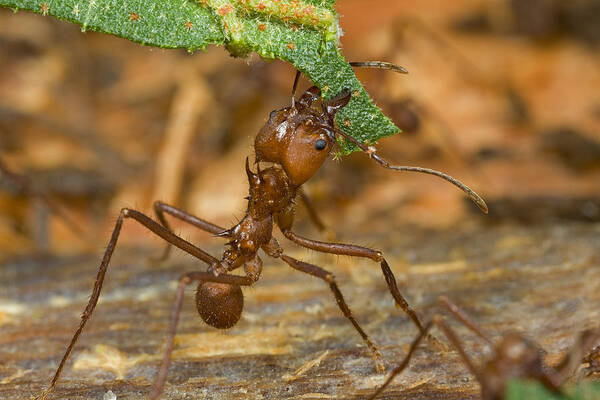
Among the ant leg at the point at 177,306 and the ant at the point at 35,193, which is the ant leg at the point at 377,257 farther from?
the ant at the point at 35,193

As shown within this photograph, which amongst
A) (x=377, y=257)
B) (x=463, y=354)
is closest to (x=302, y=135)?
(x=377, y=257)

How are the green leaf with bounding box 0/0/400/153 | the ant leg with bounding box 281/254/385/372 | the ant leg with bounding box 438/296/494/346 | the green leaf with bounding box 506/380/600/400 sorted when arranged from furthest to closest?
1. the ant leg with bounding box 281/254/385/372
2. the green leaf with bounding box 0/0/400/153
3. the ant leg with bounding box 438/296/494/346
4. the green leaf with bounding box 506/380/600/400

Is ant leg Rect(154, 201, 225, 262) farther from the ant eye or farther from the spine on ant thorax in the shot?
the ant eye

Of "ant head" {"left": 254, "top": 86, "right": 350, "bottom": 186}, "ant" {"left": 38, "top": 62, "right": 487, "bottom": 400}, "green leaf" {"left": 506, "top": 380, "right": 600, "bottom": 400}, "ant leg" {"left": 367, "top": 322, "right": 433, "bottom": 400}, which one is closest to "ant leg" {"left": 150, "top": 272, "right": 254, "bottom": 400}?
"ant" {"left": 38, "top": 62, "right": 487, "bottom": 400}

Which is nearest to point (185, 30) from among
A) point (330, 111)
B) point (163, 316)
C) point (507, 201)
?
point (330, 111)

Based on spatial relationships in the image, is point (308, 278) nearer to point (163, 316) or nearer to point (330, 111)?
point (163, 316)

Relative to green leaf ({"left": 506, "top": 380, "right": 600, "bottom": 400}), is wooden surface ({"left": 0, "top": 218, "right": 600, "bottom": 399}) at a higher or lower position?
higher

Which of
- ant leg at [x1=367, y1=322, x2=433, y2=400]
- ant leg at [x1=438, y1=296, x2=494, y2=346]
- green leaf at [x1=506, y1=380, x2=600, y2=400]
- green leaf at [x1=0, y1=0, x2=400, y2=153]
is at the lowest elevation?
green leaf at [x1=506, y1=380, x2=600, y2=400]
